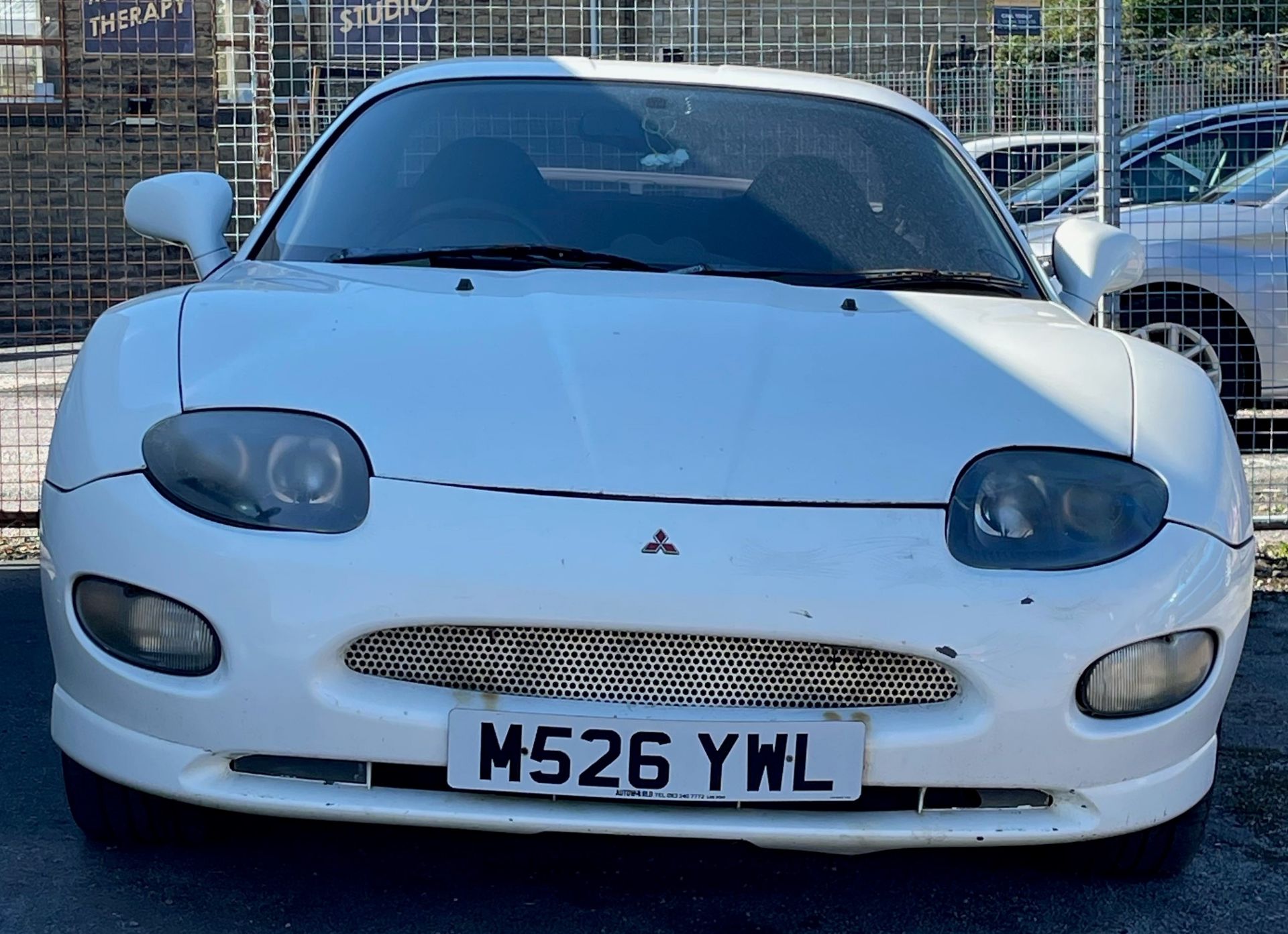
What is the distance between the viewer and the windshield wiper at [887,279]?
3.10 metres

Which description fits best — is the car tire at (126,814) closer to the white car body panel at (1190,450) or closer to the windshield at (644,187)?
the windshield at (644,187)

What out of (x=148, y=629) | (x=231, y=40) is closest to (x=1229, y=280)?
(x=148, y=629)

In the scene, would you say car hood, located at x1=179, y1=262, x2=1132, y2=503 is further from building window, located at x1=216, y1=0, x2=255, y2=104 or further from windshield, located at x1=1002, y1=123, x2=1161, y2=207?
building window, located at x1=216, y1=0, x2=255, y2=104

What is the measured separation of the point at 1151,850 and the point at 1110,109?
373cm

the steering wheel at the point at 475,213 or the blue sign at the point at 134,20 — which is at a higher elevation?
the blue sign at the point at 134,20

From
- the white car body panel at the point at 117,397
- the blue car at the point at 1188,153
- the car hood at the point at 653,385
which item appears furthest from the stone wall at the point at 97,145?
the car hood at the point at 653,385

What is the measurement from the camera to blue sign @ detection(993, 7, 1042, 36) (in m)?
7.66

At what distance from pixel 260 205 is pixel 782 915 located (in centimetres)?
462

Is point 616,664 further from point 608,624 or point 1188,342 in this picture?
point 1188,342

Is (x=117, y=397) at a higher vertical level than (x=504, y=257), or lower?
lower

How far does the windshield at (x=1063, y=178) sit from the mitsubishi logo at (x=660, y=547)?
4818mm

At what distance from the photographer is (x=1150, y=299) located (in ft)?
23.0

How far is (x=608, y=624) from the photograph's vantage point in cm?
215

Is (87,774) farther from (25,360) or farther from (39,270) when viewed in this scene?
(39,270)
